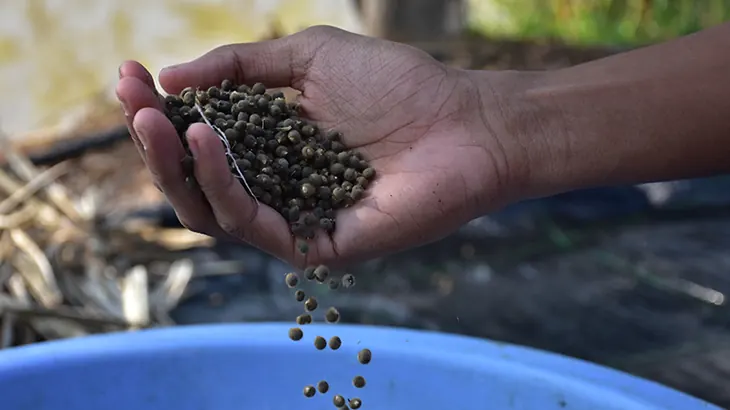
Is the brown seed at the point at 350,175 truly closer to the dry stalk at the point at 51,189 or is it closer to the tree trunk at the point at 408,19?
the dry stalk at the point at 51,189

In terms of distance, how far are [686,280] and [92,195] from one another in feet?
5.29

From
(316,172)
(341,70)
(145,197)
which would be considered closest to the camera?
(316,172)

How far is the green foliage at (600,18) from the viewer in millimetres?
5070

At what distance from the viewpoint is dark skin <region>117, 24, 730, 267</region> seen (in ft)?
3.83

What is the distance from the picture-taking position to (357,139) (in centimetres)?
130

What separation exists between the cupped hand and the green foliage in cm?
378

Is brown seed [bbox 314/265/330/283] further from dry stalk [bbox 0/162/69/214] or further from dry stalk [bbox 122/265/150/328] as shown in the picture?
dry stalk [bbox 0/162/69/214]

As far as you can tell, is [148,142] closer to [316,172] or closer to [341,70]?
[316,172]

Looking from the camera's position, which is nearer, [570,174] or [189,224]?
[189,224]

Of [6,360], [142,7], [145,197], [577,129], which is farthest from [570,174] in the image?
[142,7]

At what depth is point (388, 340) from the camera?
4.26ft

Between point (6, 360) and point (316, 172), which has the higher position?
point (316, 172)

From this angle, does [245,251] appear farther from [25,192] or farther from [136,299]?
[25,192]

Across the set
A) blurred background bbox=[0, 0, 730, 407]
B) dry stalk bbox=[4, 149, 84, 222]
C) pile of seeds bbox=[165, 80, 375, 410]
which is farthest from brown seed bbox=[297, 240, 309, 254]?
dry stalk bbox=[4, 149, 84, 222]
